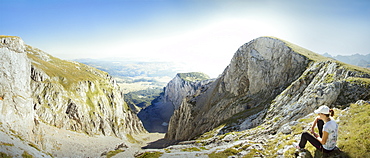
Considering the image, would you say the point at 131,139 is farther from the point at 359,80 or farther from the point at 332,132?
the point at 332,132

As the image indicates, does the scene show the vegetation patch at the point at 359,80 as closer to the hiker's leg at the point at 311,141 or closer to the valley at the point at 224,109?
the valley at the point at 224,109

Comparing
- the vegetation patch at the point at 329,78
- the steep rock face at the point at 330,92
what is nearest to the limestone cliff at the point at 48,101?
the steep rock face at the point at 330,92

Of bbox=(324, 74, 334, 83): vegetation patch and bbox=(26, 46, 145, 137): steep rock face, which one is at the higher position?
bbox=(324, 74, 334, 83): vegetation patch

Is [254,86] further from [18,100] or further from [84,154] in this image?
[18,100]

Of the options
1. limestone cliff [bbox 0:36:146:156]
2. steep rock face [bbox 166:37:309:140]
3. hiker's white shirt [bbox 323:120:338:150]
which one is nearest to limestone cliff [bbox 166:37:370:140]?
steep rock face [bbox 166:37:309:140]

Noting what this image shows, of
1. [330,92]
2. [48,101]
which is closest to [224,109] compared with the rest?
[330,92]

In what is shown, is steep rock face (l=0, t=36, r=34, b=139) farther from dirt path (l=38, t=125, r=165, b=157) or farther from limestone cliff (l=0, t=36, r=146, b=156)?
dirt path (l=38, t=125, r=165, b=157)

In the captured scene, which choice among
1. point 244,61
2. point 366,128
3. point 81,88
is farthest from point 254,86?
point 81,88
